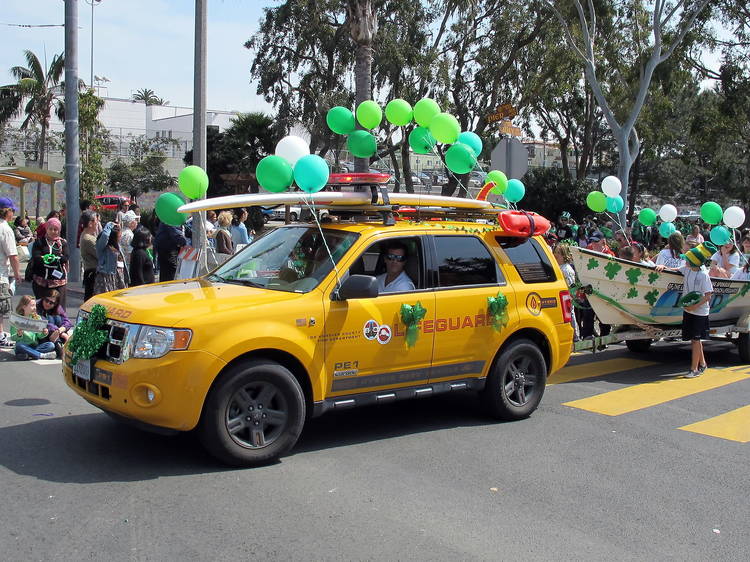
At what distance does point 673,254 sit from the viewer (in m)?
11.3

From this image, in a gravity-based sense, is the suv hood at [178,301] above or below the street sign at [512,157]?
below

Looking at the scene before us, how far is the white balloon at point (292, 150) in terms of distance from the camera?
7223 millimetres

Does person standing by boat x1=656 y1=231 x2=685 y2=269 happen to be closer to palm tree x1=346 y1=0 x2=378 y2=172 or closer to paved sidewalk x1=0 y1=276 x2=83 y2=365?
palm tree x1=346 y1=0 x2=378 y2=172

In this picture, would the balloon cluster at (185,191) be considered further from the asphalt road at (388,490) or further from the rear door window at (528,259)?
the rear door window at (528,259)

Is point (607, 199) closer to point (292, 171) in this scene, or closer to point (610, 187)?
point (610, 187)

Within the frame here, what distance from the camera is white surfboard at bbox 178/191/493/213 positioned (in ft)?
20.1

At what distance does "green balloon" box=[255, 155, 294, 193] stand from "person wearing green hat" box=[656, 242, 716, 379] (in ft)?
17.4

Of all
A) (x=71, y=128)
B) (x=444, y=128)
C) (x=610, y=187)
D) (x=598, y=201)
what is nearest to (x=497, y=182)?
(x=444, y=128)

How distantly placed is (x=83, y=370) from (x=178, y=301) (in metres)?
0.86

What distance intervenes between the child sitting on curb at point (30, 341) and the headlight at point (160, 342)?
4978mm

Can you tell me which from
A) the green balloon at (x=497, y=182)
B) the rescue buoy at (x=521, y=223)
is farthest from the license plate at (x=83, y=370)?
the green balloon at (x=497, y=182)

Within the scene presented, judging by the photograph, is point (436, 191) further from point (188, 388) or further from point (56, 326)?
point (188, 388)

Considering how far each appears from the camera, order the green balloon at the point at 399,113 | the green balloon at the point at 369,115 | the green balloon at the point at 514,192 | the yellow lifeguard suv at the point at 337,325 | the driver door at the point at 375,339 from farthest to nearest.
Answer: the green balloon at the point at 514,192
the green balloon at the point at 399,113
the green balloon at the point at 369,115
the driver door at the point at 375,339
the yellow lifeguard suv at the point at 337,325

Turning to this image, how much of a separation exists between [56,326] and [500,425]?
19.7 ft
